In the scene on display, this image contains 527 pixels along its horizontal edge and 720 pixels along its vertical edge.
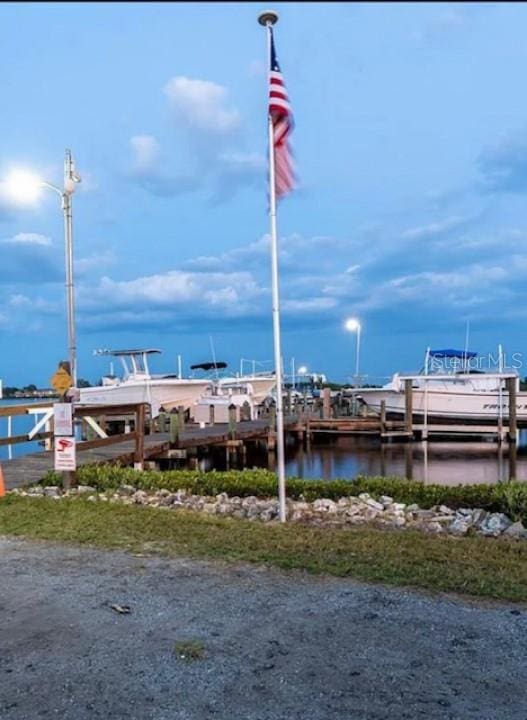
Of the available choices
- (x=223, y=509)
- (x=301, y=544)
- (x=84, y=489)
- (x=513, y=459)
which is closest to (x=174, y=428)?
(x=84, y=489)

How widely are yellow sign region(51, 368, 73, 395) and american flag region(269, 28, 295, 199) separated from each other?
13.6 feet

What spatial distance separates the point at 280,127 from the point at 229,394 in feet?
84.6

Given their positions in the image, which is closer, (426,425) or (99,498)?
(99,498)

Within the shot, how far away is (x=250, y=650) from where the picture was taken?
3.61 meters

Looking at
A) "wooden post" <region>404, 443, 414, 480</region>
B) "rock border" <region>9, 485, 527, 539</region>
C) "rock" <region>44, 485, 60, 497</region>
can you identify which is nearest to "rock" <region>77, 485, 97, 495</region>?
"rock border" <region>9, 485, 527, 539</region>

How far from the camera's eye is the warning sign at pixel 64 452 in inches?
371

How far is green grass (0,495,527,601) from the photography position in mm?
5059

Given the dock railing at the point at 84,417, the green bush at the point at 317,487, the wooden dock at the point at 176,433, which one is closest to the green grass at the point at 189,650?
the green bush at the point at 317,487

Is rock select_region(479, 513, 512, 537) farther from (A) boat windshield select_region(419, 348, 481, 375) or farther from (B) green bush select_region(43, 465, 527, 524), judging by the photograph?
(A) boat windshield select_region(419, 348, 481, 375)

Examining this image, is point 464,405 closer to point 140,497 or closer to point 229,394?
point 229,394

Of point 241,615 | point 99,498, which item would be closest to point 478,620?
point 241,615

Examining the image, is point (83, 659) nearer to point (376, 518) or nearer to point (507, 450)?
point (376, 518)

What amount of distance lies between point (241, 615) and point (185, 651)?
27.2 inches

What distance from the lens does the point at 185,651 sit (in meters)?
Answer: 3.58
